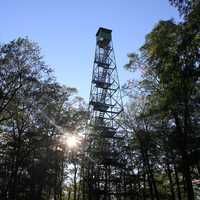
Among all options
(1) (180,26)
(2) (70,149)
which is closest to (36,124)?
(2) (70,149)

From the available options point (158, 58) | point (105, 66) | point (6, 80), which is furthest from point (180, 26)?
point (105, 66)

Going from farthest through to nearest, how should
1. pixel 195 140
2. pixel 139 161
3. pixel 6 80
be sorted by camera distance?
pixel 139 161 → pixel 195 140 → pixel 6 80

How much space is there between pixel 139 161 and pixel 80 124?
7.01 m

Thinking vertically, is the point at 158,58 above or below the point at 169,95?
above

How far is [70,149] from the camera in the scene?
27.0 metres

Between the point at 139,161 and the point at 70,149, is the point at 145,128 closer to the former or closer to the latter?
the point at 139,161

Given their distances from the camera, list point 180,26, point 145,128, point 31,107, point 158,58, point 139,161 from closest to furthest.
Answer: point 180,26, point 158,58, point 31,107, point 145,128, point 139,161

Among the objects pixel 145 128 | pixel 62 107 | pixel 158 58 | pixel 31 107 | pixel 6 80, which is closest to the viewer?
pixel 158 58

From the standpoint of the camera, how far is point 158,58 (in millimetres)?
9938

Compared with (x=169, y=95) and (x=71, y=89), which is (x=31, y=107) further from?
(x=169, y=95)

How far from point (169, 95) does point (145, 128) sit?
11526 mm

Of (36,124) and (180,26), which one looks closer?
(180,26)

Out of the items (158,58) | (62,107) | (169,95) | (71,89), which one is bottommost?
(169,95)

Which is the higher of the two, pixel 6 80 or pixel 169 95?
pixel 6 80
